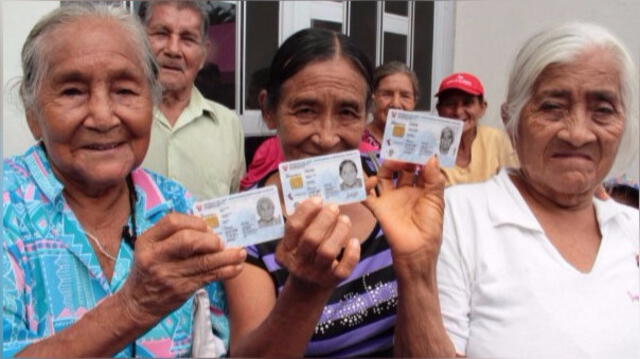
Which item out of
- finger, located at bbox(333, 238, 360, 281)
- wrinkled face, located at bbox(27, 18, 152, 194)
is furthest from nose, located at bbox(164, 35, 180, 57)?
finger, located at bbox(333, 238, 360, 281)

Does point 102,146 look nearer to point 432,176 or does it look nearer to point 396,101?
point 432,176

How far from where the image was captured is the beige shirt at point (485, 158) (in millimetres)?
1947

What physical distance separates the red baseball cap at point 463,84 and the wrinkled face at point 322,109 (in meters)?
0.76

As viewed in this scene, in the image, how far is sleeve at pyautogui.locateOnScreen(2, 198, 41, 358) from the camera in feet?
4.33

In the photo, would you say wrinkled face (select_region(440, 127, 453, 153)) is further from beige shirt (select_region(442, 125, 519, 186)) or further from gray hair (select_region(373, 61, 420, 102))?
gray hair (select_region(373, 61, 420, 102))

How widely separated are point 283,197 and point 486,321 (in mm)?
594

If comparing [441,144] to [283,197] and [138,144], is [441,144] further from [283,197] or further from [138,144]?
[138,144]

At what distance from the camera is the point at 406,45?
2525 millimetres

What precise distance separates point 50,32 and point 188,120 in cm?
96

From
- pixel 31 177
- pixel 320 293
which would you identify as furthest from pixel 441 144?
pixel 31 177

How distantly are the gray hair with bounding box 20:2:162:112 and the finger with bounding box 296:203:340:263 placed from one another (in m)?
0.57

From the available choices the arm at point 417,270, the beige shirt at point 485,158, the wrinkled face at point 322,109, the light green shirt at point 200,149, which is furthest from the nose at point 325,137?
the light green shirt at point 200,149

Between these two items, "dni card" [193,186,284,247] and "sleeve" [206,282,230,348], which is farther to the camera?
"sleeve" [206,282,230,348]

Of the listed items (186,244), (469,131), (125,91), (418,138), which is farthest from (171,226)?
(469,131)
